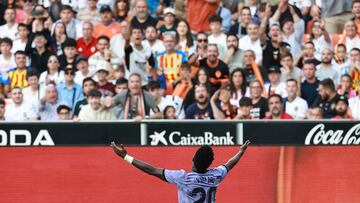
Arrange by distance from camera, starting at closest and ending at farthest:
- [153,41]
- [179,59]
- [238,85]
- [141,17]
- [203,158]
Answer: [203,158] → [238,85] → [179,59] → [153,41] → [141,17]

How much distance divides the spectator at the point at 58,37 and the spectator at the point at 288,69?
3330 millimetres

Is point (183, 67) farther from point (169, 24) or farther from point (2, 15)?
point (2, 15)

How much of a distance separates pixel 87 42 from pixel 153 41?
1.02 m

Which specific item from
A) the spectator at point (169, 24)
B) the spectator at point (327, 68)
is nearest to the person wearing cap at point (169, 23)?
the spectator at point (169, 24)

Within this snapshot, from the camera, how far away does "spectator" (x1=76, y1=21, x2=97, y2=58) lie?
48.6ft

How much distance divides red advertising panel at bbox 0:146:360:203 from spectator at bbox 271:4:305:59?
13.1 ft

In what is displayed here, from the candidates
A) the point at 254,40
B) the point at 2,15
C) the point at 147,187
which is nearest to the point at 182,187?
the point at 147,187

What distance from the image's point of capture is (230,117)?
45.2 feet

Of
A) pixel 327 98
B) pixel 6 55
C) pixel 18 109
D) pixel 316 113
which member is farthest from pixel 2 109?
pixel 327 98

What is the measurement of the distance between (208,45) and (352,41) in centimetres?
222

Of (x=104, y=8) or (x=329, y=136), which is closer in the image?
(x=329, y=136)

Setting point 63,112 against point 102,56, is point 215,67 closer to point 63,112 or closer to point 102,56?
point 102,56

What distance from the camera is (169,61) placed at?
A: 14578 millimetres

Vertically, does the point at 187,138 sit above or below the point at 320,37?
below
